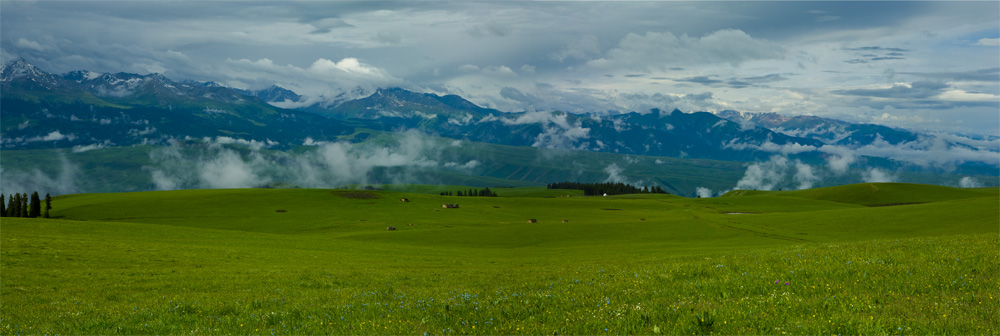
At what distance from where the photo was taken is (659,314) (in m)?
11.3

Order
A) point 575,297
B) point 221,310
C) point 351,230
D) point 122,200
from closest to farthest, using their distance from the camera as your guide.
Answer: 1. point 575,297
2. point 221,310
3. point 351,230
4. point 122,200

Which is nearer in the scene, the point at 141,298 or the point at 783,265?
the point at 783,265

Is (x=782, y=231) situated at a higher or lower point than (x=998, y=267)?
lower

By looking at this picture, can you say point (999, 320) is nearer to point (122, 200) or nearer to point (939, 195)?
point (122, 200)

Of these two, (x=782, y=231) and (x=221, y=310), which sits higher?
(x=221, y=310)

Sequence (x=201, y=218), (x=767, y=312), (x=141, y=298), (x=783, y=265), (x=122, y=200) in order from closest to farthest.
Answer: (x=767, y=312), (x=783, y=265), (x=141, y=298), (x=201, y=218), (x=122, y=200)

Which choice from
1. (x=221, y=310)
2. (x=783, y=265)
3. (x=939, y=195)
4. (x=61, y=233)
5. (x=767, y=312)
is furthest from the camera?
(x=939, y=195)

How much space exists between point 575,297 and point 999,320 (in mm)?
8576

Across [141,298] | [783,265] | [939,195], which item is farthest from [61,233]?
[939,195]

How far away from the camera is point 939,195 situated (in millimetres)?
193625

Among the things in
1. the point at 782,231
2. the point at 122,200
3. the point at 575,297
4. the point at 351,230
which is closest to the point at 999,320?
the point at 575,297

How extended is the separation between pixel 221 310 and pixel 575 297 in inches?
410

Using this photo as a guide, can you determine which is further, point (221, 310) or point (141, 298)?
point (141, 298)

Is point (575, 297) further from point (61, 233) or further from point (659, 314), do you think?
point (61, 233)
